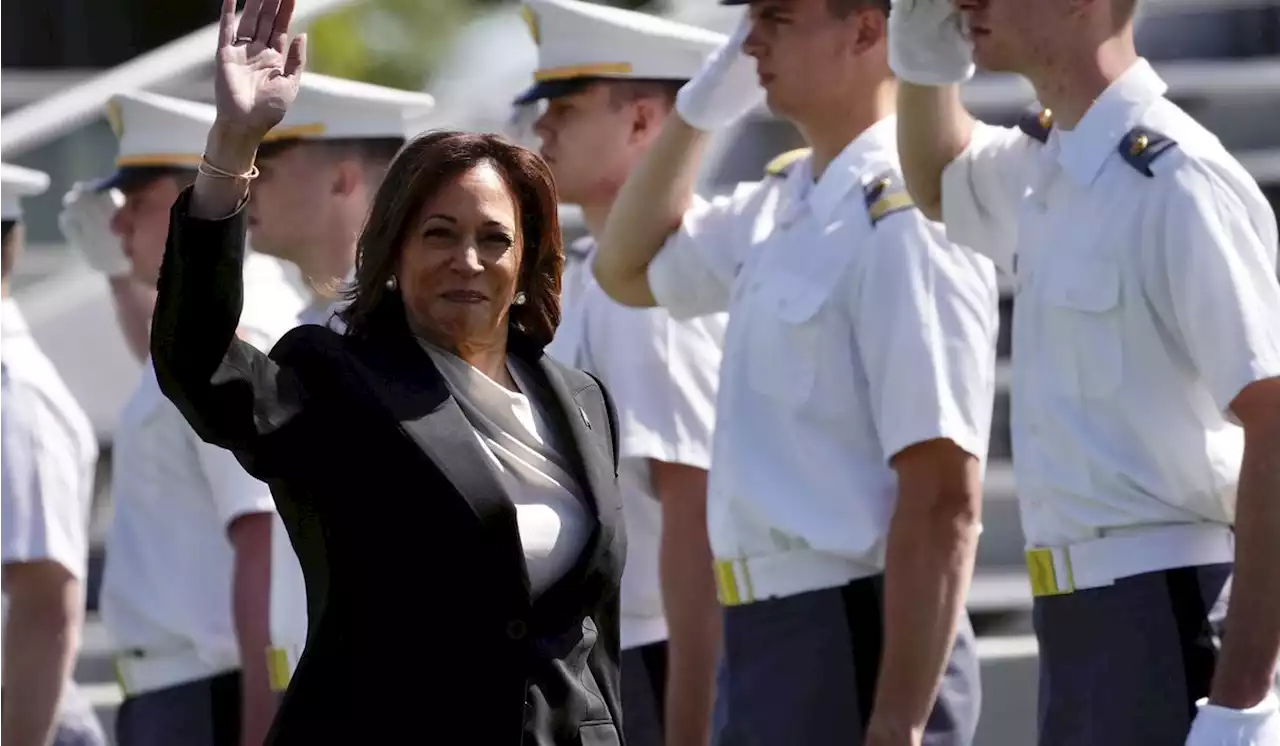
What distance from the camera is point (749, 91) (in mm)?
4445

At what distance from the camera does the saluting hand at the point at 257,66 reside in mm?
2592

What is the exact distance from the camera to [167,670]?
4871 millimetres

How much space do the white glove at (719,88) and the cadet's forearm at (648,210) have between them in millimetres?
31

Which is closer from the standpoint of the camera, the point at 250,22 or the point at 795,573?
the point at 250,22

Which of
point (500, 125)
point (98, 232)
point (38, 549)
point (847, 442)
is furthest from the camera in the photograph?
point (500, 125)

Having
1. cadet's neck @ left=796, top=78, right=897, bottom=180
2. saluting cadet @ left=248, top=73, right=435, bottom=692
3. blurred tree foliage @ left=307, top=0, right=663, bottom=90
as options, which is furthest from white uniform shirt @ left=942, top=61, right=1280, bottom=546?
blurred tree foliage @ left=307, top=0, right=663, bottom=90

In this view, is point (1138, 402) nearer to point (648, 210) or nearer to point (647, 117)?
point (648, 210)

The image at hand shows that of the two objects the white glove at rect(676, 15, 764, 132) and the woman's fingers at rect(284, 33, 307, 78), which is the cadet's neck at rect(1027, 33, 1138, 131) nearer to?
the white glove at rect(676, 15, 764, 132)

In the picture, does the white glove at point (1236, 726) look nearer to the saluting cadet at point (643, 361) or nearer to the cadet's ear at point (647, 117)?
the saluting cadet at point (643, 361)

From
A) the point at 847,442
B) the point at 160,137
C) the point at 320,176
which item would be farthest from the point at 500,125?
the point at 847,442

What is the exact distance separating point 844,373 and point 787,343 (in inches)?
3.9

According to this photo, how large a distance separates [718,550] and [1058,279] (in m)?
0.82

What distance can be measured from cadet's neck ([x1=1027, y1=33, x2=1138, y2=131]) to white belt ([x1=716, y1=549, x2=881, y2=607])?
30.4 inches

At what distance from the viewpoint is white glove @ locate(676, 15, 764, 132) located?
4398 millimetres
